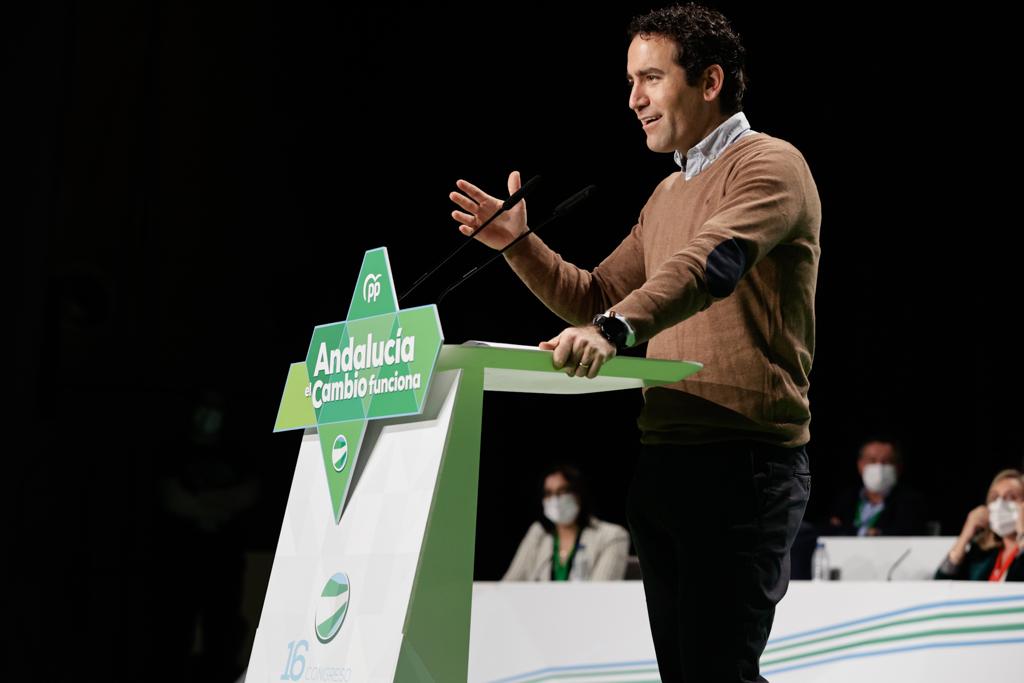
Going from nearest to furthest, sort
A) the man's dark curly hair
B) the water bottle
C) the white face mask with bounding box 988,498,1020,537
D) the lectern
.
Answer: the lectern → the man's dark curly hair → the white face mask with bounding box 988,498,1020,537 → the water bottle

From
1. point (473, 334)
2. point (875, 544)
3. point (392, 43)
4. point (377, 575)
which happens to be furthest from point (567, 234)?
point (377, 575)

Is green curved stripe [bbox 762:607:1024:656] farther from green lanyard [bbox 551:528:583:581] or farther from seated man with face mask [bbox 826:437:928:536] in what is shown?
seated man with face mask [bbox 826:437:928:536]

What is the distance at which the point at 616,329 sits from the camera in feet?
5.43

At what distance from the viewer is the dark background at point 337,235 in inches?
227

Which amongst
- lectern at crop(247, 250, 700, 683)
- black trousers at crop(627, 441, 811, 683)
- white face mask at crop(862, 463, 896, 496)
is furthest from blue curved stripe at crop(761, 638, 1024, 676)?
white face mask at crop(862, 463, 896, 496)

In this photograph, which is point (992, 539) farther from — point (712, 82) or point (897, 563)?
point (712, 82)

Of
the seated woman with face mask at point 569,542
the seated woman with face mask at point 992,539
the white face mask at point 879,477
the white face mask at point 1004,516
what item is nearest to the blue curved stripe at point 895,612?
the seated woman with face mask at point 992,539

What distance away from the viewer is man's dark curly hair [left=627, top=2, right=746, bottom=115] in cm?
195

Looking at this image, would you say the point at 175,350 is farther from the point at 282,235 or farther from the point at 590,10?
the point at 590,10

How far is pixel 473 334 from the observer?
6.42 meters

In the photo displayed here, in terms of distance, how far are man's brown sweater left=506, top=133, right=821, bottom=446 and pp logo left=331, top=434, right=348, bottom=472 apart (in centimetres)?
46

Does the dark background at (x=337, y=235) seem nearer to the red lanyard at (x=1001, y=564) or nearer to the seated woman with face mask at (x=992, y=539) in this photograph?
the seated woman with face mask at (x=992, y=539)

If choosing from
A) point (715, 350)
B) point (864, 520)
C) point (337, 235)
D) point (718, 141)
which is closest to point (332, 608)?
point (715, 350)

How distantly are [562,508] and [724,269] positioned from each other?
12.6 ft
